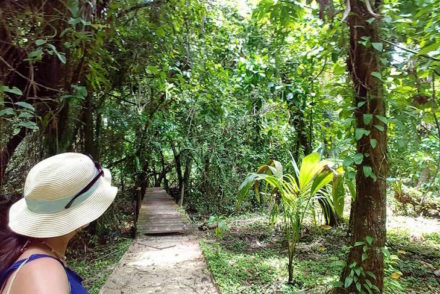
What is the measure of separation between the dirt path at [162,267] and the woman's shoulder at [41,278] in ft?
8.51

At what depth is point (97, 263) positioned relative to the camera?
15.8ft

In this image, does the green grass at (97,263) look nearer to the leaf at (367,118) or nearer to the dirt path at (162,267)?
the dirt path at (162,267)

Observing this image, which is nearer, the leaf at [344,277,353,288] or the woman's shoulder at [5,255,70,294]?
the woman's shoulder at [5,255,70,294]

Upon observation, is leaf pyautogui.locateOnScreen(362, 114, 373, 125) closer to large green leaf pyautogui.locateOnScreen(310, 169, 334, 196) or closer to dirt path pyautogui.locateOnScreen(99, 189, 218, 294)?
large green leaf pyautogui.locateOnScreen(310, 169, 334, 196)

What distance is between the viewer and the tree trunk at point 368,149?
7.20ft

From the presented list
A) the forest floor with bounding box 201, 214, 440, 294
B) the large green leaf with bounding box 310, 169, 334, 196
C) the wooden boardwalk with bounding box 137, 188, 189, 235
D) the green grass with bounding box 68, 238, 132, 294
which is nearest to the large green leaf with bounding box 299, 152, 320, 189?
the large green leaf with bounding box 310, 169, 334, 196

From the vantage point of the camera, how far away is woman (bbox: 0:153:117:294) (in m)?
0.92

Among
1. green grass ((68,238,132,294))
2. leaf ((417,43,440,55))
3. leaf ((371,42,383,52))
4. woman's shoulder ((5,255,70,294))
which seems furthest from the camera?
green grass ((68,238,132,294))

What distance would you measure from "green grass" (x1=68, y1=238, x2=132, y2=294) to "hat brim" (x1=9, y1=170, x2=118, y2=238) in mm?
2954

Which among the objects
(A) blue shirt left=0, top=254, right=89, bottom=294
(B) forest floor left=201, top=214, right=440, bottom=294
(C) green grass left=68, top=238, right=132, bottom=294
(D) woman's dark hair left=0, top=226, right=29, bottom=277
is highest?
(D) woman's dark hair left=0, top=226, right=29, bottom=277

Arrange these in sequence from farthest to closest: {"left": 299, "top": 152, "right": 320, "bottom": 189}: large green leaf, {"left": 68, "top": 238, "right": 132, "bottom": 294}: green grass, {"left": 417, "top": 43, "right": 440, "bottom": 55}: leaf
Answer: {"left": 68, "top": 238, "right": 132, "bottom": 294}: green grass → {"left": 299, "top": 152, "right": 320, "bottom": 189}: large green leaf → {"left": 417, "top": 43, "right": 440, "bottom": 55}: leaf

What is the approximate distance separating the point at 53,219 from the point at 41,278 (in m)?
0.19

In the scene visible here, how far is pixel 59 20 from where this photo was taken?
101 inches

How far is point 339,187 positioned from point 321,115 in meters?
2.93
